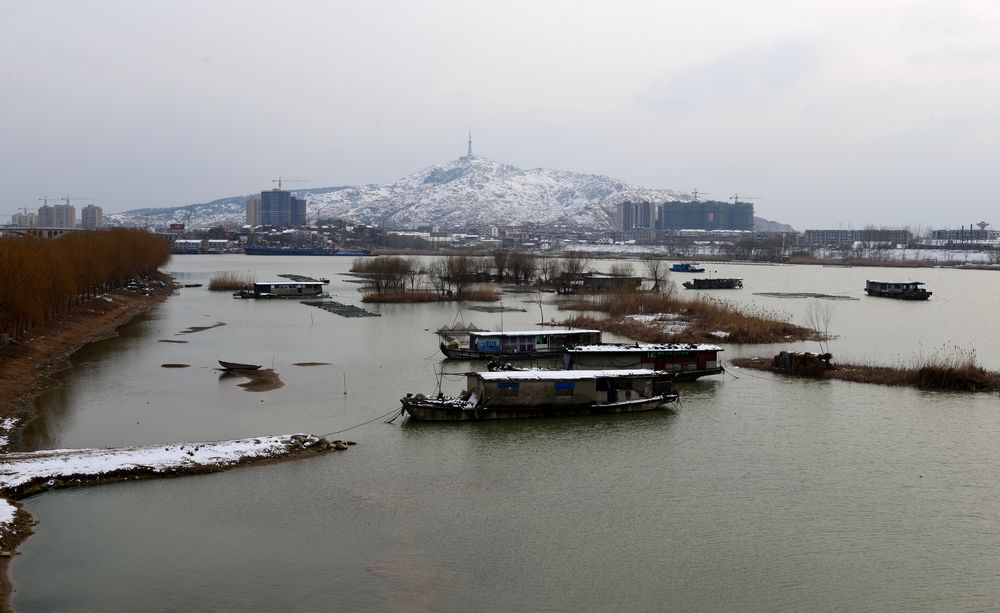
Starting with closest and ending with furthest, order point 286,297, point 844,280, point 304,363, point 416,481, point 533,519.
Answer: point 533,519 → point 416,481 → point 304,363 → point 286,297 → point 844,280

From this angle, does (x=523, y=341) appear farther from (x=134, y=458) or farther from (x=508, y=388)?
(x=134, y=458)

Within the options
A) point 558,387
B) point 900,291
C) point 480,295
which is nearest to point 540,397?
point 558,387

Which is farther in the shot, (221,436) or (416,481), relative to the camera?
(221,436)

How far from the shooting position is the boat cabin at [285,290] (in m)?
52.9

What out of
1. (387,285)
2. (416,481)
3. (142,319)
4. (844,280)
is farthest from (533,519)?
(844,280)

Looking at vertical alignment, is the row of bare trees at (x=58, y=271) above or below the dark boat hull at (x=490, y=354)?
above

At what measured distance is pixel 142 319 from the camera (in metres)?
39.7

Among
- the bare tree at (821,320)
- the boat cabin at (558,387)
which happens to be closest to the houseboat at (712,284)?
the bare tree at (821,320)

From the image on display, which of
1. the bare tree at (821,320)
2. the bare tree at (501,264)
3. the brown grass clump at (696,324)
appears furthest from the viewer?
the bare tree at (501,264)

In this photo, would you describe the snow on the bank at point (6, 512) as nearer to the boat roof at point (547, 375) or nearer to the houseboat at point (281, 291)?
the boat roof at point (547, 375)

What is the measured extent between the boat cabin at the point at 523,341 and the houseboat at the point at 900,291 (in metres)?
34.6

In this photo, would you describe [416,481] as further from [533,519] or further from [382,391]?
[382,391]

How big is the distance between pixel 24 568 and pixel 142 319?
30.6 meters

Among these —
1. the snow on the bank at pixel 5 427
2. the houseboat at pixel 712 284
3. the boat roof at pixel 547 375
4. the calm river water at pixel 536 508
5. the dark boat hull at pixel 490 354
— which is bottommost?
the calm river water at pixel 536 508
